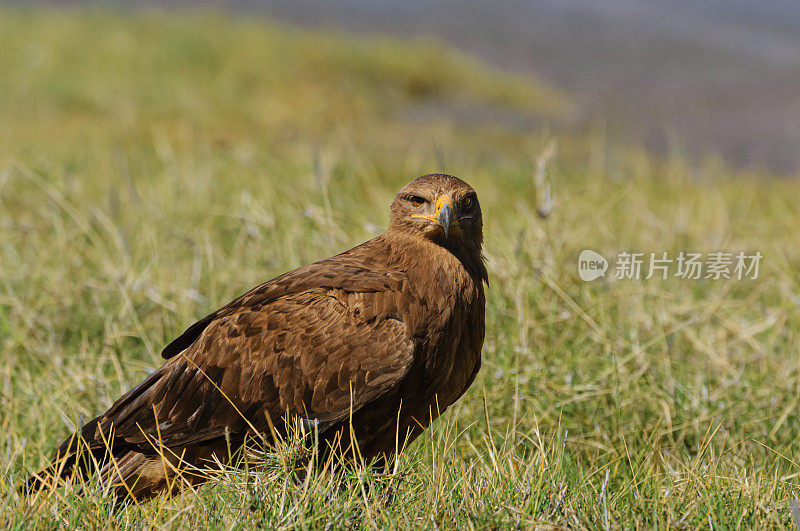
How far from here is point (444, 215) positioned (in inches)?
114

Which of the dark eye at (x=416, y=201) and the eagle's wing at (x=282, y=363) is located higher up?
the dark eye at (x=416, y=201)

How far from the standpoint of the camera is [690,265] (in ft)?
16.7

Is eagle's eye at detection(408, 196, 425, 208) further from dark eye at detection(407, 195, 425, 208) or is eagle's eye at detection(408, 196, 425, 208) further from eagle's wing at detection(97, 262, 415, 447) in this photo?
eagle's wing at detection(97, 262, 415, 447)

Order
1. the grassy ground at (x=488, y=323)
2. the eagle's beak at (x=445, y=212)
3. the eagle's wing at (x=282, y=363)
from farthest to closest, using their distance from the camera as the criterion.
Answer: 1. the eagle's beak at (x=445, y=212)
2. the eagle's wing at (x=282, y=363)
3. the grassy ground at (x=488, y=323)

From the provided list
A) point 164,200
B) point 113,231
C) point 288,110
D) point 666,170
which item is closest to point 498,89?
point 288,110

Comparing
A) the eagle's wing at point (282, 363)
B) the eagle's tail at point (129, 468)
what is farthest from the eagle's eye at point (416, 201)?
the eagle's tail at point (129, 468)

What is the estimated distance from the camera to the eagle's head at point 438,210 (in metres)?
2.98

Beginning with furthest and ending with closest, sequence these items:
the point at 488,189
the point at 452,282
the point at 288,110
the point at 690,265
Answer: the point at 288,110 → the point at 488,189 → the point at 690,265 → the point at 452,282

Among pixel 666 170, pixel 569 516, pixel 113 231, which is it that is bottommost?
pixel 666 170

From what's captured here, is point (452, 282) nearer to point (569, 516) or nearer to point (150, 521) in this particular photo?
point (569, 516)

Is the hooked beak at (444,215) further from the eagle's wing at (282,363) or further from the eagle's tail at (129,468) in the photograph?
the eagle's tail at (129,468)

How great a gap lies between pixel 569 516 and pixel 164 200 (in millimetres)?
3983

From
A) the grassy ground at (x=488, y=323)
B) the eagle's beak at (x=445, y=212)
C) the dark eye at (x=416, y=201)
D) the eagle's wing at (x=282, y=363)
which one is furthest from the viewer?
the dark eye at (x=416, y=201)

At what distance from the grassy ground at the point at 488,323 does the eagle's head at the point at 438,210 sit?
64 cm
